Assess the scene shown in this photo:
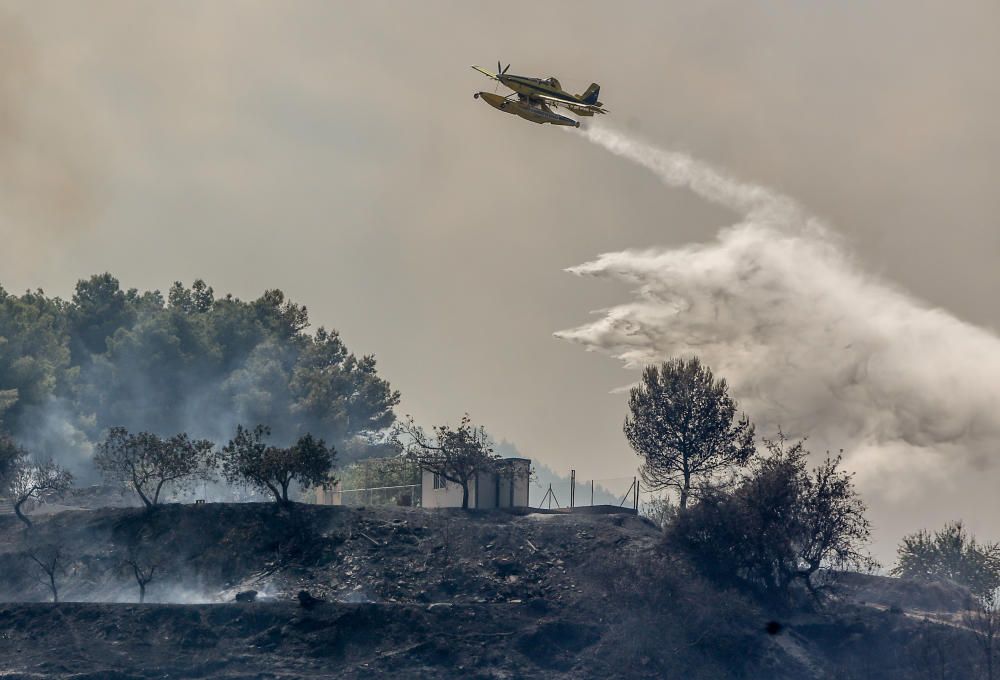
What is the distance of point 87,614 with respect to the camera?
64.4 meters

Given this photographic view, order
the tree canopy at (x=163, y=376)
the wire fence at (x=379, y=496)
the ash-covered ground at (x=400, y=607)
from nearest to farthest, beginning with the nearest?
1. the ash-covered ground at (x=400, y=607)
2. the wire fence at (x=379, y=496)
3. the tree canopy at (x=163, y=376)

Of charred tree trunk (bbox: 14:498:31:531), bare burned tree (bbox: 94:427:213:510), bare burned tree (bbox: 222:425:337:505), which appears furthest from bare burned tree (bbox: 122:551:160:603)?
charred tree trunk (bbox: 14:498:31:531)

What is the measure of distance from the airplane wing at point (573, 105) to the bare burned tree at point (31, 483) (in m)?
36.9

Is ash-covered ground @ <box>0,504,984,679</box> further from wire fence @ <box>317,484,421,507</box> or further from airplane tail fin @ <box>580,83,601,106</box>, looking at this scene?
airplane tail fin @ <box>580,83,601,106</box>

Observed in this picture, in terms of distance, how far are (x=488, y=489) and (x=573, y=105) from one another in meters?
24.2

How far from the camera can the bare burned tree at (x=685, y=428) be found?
272 ft

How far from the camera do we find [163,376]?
108188 mm

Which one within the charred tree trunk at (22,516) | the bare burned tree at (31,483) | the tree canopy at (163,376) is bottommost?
the charred tree trunk at (22,516)

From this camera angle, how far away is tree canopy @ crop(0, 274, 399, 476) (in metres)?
102

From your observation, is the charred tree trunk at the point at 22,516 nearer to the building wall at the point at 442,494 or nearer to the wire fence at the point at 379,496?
the wire fence at the point at 379,496

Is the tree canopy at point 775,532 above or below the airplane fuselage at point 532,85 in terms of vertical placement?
below

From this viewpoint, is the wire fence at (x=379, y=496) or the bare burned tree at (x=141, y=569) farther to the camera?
the wire fence at (x=379, y=496)

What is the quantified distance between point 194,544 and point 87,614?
9791 mm

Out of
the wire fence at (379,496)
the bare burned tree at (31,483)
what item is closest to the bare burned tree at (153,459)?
the bare burned tree at (31,483)
